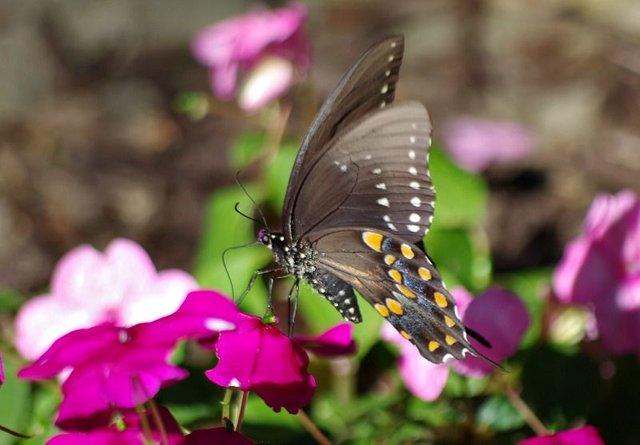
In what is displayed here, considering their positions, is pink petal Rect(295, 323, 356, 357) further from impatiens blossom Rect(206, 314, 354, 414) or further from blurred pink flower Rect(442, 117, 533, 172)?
blurred pink flower Rect(442, 117, 533, 172)

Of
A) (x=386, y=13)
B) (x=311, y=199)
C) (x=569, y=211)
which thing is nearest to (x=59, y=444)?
(x=311, y=199)

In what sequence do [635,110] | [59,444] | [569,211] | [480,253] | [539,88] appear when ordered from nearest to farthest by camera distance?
1. [59,444]
2. [480,253]
3. [569,211]
4. [635,110]
5. [539,88]

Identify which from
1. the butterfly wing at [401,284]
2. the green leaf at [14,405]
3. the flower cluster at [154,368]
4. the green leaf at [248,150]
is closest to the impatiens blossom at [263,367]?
the flower cluster at [154,368]

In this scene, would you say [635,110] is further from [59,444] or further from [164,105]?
[59,444]

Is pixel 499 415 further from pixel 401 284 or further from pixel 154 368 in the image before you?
pixel 154 368

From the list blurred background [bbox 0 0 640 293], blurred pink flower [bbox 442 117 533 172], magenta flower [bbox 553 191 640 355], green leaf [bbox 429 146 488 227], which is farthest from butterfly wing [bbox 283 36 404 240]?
blurred pink flower [bbox 442 117 533 172]
